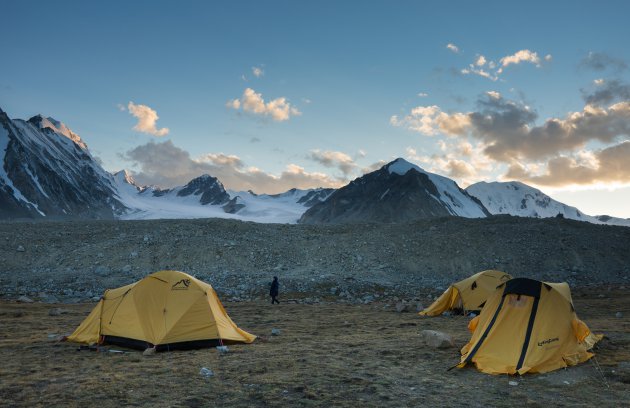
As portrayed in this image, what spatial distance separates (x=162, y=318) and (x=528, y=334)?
31.2 feet

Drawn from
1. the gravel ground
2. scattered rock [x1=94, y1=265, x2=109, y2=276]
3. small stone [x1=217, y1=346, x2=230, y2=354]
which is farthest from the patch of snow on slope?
small stone [x1=217, y1=346, x2=230, y2=354]

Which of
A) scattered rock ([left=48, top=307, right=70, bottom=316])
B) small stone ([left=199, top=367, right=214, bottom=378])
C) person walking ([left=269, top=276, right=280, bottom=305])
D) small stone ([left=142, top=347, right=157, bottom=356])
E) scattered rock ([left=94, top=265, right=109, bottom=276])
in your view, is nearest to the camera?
small stone ([left=199, top=367, right=214, bottom=378])

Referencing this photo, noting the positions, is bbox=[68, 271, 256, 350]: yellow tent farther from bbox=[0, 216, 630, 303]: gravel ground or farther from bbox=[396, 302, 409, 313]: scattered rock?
bbox=[0, 216, 630, 303]: gravel ground

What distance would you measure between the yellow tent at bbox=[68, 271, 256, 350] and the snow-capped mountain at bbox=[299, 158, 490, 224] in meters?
126

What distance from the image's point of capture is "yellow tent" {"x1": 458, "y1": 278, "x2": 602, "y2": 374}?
10305mm

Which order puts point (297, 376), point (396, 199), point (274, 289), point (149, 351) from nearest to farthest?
point (297, 376) → point (149, 351) → point (274, 289) → point (396, 199)

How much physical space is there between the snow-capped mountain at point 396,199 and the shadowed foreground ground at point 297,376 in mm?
125486

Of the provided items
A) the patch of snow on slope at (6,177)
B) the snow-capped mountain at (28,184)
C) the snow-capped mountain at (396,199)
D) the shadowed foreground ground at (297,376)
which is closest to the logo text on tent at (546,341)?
the shadowed foreground ground at (297,376)

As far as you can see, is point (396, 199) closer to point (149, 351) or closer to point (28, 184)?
point (28, 184)

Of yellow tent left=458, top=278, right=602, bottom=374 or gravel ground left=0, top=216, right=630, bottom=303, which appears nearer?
yellow tent left=458, top=278, right=602, bottom=374

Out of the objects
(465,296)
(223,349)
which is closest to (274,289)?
(465,296)

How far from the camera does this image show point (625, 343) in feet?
41.3

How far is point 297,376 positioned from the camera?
31.8 feet

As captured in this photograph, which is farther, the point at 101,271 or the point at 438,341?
the point at 101,271
